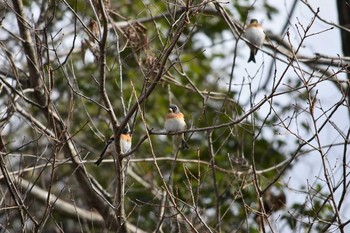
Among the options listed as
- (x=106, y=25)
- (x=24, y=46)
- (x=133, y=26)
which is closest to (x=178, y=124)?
(x=133, y=26)

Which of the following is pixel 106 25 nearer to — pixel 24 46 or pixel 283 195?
pixel 24 46

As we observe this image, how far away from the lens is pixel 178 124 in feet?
21.0

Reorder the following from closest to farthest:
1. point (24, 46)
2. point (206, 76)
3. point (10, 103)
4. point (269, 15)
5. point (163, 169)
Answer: point (10, 103)
point (24, 46)
point (163, 169)
point (269, 15)
point (206, 76)

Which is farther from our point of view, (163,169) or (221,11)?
(163,169)

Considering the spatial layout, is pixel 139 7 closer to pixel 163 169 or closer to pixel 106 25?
pixel 163 169

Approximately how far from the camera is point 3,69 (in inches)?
263

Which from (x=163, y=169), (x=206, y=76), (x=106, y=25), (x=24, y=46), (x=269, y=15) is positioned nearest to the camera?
(x=106, y=25)

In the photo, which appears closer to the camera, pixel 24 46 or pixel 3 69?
pixel 24 46

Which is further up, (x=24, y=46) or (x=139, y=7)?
(x=139, y=7)

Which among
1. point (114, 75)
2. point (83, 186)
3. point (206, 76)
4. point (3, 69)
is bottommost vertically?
point (83, 186)

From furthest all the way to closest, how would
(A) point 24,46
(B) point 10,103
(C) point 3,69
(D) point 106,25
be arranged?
(C) point 3,69 → (A) point 24,46 → (B) point 10,103 → (D) point 106,25

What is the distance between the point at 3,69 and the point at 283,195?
2.90 m

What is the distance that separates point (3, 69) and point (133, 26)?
4.23 feet

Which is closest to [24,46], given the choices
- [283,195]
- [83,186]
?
[83,186]
